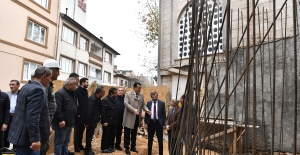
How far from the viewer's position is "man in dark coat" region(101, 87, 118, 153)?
5262 mm

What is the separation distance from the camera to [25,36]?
1453 cm

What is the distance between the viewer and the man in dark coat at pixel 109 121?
5262 mm

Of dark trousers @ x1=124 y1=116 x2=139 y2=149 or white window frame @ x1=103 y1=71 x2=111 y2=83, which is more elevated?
white window frame @ x1=103 y1=71 x2=111 y2=83

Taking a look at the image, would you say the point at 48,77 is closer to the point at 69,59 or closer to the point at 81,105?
the point at 81,105

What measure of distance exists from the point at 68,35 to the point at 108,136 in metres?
17.4

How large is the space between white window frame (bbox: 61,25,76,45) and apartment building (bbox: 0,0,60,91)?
1.98m

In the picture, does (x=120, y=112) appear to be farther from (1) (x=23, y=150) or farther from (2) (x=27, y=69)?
(2) (x=27, y=69)

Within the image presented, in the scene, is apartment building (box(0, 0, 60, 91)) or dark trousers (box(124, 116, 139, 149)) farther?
apartment building (box(0, 0, 60, 91))

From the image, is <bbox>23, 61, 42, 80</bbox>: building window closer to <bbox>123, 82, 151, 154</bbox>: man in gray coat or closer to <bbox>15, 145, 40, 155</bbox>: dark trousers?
<bbox>123, 82, 151, 154</bbox>: man in gray coat

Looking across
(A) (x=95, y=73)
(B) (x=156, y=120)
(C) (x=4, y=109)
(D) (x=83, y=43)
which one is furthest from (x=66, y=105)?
(A) (x=95, y=73)

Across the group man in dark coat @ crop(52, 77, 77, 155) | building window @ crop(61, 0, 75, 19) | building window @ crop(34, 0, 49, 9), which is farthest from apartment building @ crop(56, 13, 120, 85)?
man in dark coat @ crop(52, 77, 77, 155)

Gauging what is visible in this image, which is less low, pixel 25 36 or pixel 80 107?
pixel 25 36

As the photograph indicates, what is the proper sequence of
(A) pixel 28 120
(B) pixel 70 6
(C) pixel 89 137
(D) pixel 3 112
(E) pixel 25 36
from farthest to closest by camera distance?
1. (B) pixel 70 6
2. (E) pixel 25 36
3. (C) pixel 89 137
4. (D) pixel 3 112
5. (A) pixel 28 120

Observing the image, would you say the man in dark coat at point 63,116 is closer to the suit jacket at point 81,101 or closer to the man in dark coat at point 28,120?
the suit jacket at point 81,101
